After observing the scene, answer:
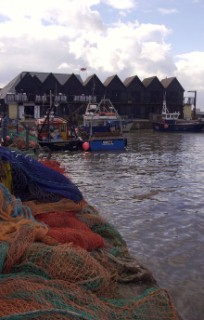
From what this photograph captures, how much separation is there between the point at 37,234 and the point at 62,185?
2501mm

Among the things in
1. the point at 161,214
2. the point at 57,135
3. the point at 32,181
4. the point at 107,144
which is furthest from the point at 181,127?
the point at 32,181

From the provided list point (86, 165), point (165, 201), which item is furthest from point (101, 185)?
point (86, 165)

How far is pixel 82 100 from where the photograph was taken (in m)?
58.7

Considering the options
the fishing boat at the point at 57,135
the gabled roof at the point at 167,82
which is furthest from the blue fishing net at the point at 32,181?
the gabled roof at the point at 167,82

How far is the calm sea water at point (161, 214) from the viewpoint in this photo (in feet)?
18.3

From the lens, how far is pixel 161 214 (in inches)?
360

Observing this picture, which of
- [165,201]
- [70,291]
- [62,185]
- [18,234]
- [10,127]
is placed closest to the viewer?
[70,291]

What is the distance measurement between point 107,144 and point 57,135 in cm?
360

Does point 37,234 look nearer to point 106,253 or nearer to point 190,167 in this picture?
point 106,253

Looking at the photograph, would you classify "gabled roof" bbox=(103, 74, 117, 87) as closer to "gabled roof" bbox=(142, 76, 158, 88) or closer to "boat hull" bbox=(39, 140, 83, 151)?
"gabled roof" bbox=(142, 76, 158, 88)

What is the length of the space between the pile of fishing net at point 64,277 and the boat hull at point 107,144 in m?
20.1

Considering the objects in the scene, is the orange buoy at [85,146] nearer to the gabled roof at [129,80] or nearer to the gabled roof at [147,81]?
the gabled roof at [129,80]

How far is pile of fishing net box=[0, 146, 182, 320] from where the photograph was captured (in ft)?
8.64

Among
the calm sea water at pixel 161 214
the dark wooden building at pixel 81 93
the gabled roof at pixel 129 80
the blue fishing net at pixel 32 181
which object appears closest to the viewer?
the calm sea water at pixel 161 214
